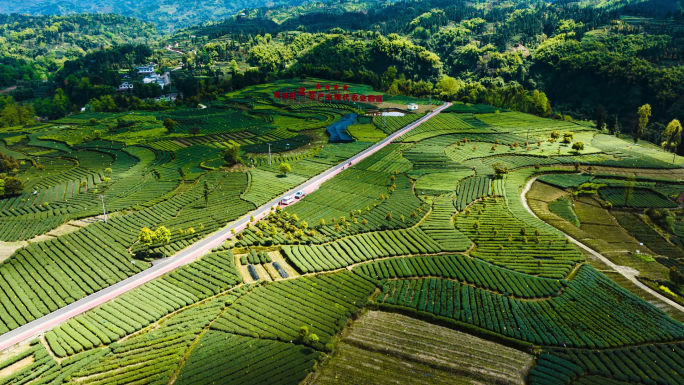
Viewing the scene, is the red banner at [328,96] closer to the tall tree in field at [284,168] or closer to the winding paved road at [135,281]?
the tall tree in field at [284,168]

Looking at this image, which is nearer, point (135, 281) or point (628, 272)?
point (135, 281)

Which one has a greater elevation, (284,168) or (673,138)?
(673,138)

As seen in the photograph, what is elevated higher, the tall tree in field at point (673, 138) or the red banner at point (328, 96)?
the red banner at point (328, 96)

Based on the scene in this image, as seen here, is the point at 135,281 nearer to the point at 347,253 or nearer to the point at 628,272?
the point at 347,253

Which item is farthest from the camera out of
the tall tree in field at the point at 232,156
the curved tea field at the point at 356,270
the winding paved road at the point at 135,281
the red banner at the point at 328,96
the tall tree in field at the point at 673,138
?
the red banner at the point at 328,96

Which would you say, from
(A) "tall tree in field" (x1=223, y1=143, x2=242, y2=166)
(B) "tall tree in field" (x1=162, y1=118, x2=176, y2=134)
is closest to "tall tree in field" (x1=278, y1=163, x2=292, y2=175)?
(A) "tall tree in field" (x1=223, y1=143, x2=242, y2=166)

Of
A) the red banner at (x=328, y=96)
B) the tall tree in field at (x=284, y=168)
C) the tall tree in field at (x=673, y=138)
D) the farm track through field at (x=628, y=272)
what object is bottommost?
the farm track through field at (x=628, y=272)

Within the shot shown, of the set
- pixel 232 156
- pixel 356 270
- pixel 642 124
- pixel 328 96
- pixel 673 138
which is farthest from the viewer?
pixel 328 96

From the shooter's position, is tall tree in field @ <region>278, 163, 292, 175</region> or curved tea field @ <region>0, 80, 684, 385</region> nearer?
curved tea field @ <region>0, 80, 684, 385</region>

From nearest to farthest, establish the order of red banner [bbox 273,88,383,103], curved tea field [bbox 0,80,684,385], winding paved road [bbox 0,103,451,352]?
curved tea field [bbox 0,80,684,385] → winding paved road [bbox 0,103,451,352] → red banner [bbox 273,88,383,103]

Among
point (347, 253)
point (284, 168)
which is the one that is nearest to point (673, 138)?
point (284, 168)

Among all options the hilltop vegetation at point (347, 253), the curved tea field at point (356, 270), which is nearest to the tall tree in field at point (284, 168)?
the hilltop vegetation at point (347, 253)

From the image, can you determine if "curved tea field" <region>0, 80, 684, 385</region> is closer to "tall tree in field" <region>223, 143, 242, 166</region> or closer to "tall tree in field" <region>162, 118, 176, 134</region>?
"tall tree in field" <region>223, 143, 242, 166</region>
